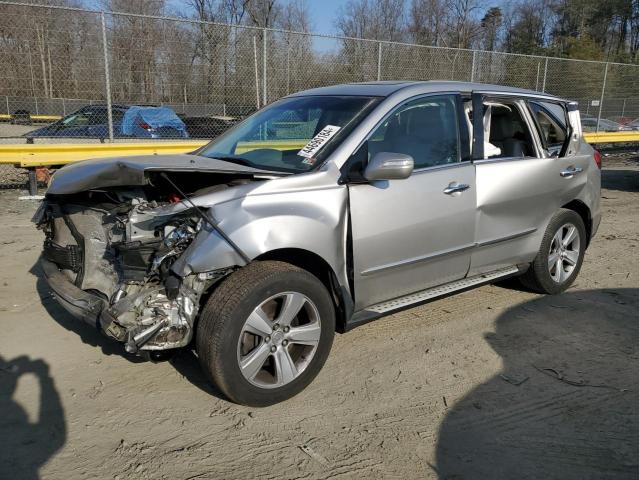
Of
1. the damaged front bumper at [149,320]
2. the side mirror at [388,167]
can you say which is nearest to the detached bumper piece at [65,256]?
the damaged front bumper at [149,320]

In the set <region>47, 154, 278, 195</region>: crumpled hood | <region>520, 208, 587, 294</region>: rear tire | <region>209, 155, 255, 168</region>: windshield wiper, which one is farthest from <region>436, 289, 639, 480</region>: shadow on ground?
<region>209, 155, 255, 168</region>: windshield wiper

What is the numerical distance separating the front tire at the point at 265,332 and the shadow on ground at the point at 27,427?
2.83 ft

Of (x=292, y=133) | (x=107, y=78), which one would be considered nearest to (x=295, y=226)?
(x=292, y=133)

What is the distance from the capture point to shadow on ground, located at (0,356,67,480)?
2.61 m

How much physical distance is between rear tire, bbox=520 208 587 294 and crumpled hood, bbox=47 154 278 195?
8.78 ft

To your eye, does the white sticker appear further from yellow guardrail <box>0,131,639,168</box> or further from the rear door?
yellow guardrail <box>0,131,639,168</box>

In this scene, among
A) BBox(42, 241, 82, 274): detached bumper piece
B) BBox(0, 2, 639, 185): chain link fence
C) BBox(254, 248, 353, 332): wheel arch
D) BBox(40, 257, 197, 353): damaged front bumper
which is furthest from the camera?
BBox(0, 2, 639, 185): chain link fence

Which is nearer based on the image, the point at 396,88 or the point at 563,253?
the point at 396,88

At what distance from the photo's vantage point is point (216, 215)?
2.92 m

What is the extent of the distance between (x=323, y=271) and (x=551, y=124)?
2837 mm

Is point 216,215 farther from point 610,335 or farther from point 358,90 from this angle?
point 610,335

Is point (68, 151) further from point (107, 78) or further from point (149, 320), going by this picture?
point (149, 320)

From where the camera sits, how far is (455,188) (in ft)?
12.6

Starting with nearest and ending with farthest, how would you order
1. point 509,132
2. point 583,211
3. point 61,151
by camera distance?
point 509,132 → point 583,211 → point 61,151
